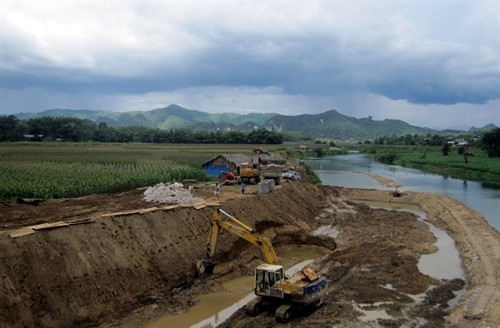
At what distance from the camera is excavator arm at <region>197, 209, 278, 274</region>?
20.6 metres

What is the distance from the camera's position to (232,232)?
21.9 m

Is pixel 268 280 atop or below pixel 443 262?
atop

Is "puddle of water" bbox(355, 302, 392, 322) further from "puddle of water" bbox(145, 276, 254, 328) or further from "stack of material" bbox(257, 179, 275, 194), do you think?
"stack of material" bbox(257, 179, 275, 194)

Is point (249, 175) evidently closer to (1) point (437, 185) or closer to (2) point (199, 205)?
(2) point (199, 205)

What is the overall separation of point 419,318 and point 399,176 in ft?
213

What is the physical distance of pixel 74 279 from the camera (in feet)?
61.1

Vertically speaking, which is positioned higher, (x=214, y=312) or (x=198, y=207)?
(x=198, y=207)

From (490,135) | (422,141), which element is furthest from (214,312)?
(422,141)

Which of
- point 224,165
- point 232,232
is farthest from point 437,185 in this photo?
point 232,232

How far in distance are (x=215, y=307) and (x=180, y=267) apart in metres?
3.21

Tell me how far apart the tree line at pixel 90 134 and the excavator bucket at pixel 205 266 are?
98054mm

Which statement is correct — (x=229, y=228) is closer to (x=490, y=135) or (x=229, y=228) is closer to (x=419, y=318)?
(x=419, y=318)

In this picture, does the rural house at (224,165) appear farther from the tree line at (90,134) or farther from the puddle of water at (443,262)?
the tree line at (90,134)

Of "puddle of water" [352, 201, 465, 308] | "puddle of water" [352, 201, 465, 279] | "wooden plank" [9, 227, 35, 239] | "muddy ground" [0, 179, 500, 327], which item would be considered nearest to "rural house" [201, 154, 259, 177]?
"muddy ground" [0, 179, 500, 327]
